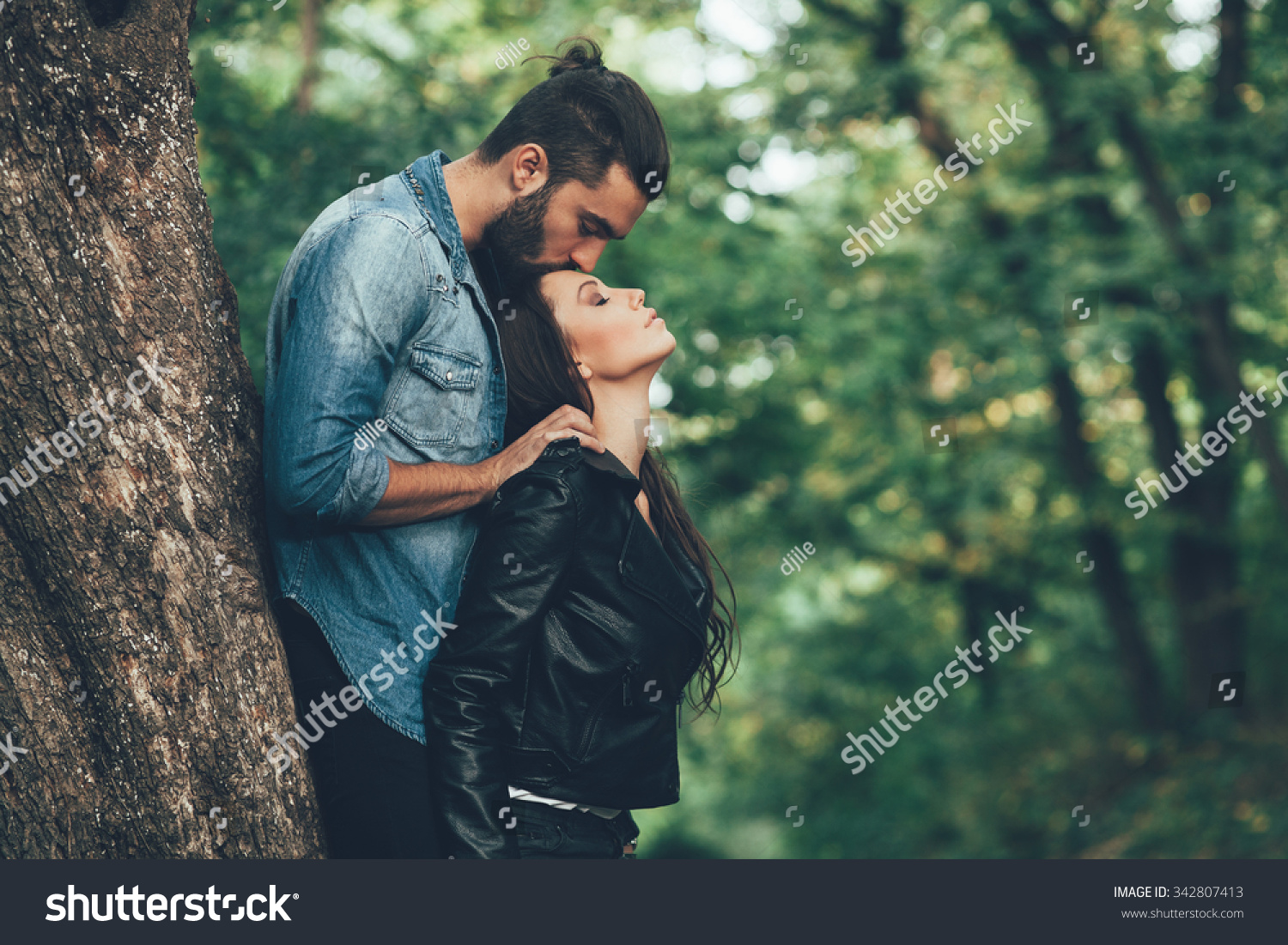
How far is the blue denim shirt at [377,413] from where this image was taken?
6.74 ft

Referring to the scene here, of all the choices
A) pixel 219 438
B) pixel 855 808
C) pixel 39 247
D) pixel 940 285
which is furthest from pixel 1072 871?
pixel 855 808

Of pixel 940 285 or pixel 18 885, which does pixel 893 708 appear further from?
pixel 18 885

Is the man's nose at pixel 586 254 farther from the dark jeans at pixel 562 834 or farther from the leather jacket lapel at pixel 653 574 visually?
the dark jeans at pixel 562 834

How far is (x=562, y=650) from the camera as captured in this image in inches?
92.1

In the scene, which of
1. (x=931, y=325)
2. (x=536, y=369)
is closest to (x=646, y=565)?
(x=536, y=369)

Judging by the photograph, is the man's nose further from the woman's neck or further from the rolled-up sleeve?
the rolled-up sleeve

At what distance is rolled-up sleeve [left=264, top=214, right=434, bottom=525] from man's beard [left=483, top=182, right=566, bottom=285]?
0.47 metres

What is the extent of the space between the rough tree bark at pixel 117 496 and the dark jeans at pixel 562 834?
18.4 inches

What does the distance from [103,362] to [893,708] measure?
11.0 metres

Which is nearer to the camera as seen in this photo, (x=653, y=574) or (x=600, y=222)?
(x=653, y=574)

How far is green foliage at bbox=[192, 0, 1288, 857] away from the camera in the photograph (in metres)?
7.44

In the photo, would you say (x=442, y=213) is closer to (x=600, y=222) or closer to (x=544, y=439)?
(x=600, y=222)

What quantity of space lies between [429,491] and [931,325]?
762 cm

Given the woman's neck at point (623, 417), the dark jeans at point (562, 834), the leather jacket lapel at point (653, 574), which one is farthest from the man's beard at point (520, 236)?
the dark jeans at point (562, 834)
